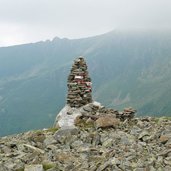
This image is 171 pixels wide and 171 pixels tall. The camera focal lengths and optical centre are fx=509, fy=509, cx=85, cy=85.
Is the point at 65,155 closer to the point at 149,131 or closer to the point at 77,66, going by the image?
the point at 149,131

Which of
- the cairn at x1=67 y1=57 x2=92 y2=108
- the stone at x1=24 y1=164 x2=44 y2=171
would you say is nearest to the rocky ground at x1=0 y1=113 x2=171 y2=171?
the stone at x1=24 y1=164 x2=44 y2=171

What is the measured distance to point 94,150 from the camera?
25578mm

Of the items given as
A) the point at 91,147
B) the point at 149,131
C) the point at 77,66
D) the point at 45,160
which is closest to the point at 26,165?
the point at 45,160

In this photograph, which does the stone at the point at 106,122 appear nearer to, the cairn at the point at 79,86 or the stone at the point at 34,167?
the stone at the point at 34,167

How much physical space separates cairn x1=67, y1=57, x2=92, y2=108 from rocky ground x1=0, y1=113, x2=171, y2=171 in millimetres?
12132

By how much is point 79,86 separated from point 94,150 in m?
19.8

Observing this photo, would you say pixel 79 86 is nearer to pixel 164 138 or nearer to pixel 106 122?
pixel 106 122

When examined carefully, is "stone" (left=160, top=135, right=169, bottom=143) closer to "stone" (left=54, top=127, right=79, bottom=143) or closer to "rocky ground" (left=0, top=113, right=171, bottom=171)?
"rocky ground" (left=0, top=113, right=171, bottom=171)

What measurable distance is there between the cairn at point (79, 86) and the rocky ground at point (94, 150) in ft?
39.8

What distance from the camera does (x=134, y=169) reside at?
2200 cm

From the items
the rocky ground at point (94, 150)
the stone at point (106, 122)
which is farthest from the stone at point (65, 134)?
the stone at point (106, 122)

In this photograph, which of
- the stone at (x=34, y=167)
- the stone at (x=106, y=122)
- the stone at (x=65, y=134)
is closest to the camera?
the stone at (x=34, y=167)

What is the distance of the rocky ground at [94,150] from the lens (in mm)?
22875

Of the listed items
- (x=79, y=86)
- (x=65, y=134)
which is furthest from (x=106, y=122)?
(x=79, y=86)
